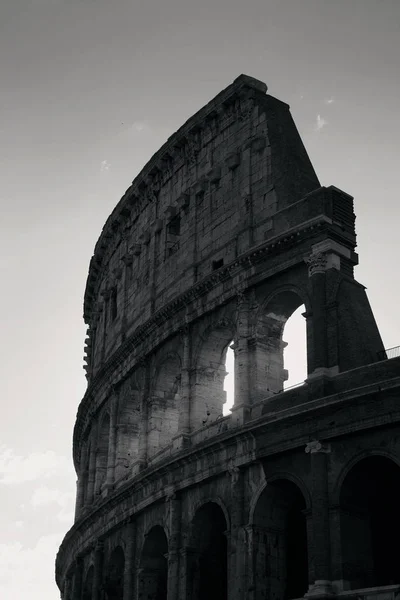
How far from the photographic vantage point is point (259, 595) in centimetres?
2150

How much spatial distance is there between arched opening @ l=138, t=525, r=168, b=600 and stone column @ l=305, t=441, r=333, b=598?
7.24 m

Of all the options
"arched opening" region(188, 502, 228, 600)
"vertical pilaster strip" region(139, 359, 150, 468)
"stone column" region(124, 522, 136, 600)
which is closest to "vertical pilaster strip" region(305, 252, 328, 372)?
"arched opening" region(188, 502, 228, 600)

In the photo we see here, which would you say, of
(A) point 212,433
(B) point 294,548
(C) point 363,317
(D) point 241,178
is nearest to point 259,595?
(B) point 294,548

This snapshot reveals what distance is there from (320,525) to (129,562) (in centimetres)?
880

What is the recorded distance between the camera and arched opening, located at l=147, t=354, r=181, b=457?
94.5 ft

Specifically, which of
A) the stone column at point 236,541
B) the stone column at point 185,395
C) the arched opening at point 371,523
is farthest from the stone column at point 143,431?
the arched opening at point 371,523

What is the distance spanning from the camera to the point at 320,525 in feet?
67.1

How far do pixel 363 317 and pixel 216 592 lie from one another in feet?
26.3

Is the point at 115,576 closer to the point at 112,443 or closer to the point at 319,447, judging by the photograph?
the point at 112,443

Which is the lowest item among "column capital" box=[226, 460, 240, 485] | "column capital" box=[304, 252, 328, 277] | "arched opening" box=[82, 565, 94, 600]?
"arched opening" box=[82, 565, 94, 600]

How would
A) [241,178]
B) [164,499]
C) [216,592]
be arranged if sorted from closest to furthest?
1. [216,592]
2. [164,499]
3. [241,178]

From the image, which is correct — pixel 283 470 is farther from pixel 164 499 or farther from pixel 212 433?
pixel 164 499

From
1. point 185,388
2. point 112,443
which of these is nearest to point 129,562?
point 112,443

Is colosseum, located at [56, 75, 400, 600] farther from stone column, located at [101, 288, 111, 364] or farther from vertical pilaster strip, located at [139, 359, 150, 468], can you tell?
stone column, located at [101, 288, 111, 364]
